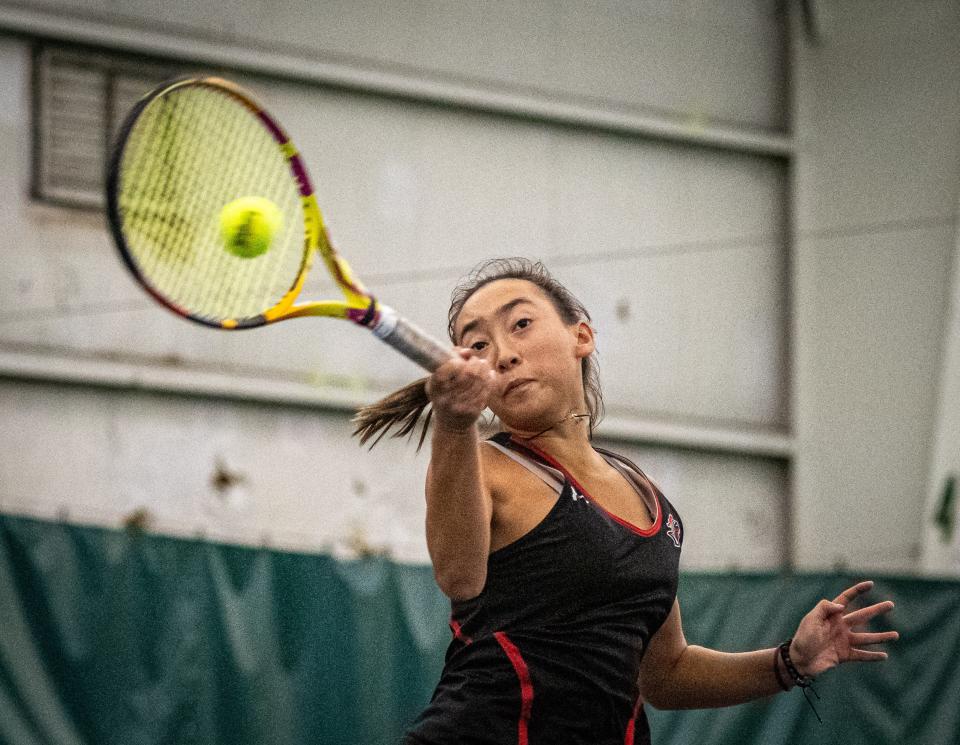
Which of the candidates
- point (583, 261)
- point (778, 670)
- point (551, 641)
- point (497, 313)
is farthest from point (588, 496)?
point (583, 261)

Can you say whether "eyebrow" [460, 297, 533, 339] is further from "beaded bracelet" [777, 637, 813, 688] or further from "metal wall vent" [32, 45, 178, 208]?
"metal wall vent" [32, 45, 178, 208]

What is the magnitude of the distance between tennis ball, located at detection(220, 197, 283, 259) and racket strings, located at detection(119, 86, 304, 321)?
1.0 inches

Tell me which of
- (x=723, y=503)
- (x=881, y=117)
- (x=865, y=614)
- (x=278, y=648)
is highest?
(x=881, y=117)

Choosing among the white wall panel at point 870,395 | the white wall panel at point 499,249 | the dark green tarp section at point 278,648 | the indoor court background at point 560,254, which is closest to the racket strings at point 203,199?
the dark green tarp section at point 278,648

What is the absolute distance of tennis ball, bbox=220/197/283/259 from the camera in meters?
2.73

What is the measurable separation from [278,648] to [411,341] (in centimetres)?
338

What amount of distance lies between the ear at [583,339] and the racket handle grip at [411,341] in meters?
0.52

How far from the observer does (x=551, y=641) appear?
7.84ft

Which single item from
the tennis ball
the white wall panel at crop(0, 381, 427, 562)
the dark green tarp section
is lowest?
the dark green tarp section

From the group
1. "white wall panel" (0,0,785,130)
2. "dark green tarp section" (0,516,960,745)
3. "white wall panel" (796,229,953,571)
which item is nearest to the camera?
"dark green tarp section" (0,516,960,745)

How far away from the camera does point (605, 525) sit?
2.48m

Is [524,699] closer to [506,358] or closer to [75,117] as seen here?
[506,358]

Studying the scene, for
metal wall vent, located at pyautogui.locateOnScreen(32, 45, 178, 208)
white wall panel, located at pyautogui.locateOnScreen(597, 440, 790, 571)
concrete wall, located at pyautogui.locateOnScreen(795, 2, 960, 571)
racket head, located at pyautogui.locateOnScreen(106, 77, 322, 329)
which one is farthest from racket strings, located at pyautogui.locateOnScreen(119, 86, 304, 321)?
concrete wall, located at pyautogui.locateOnScreen(795, 2, 960, 571)

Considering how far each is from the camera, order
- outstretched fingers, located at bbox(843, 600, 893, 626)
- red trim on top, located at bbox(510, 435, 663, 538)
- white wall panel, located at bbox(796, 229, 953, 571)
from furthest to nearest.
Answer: white wall panel, located at bbox(796, 229, 953, 571), outstretched fingers, located at bbox(843, 600, 893, 626), red trim on top, located at bbox(510, 435, 663, 538)
